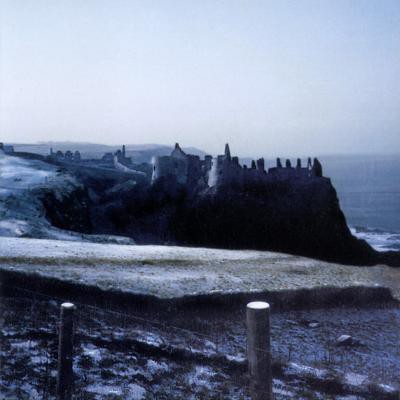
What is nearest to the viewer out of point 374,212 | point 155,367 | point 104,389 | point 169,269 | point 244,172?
point 104,389

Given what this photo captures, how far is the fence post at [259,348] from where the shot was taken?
5.44 meters

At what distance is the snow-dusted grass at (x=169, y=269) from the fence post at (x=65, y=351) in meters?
5.62

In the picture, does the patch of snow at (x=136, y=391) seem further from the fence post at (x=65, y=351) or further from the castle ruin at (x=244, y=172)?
the castle ruin at (x=244, y=172)

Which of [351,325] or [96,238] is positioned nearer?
[351,325]

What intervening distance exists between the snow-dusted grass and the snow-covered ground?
3.74 metres

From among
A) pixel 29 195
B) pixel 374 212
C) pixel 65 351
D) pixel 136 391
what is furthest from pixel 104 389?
pixel 374 212

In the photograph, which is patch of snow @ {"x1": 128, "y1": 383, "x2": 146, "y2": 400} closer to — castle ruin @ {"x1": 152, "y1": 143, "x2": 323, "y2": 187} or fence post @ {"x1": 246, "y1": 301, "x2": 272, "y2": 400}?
fence post @ {"x1": 246, "y1": 301, "x2": 272, "y2": 400}

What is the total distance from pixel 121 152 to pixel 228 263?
47.6 meters

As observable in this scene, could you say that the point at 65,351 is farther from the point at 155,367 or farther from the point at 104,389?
the point at 155,367

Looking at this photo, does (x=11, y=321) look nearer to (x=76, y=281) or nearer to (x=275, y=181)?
(x=76, y=281)

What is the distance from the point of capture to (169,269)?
15.7 meters

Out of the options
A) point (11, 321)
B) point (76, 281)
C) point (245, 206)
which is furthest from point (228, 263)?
point (245, 206)

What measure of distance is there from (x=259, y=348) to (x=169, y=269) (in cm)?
1033

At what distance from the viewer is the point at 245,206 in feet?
127
